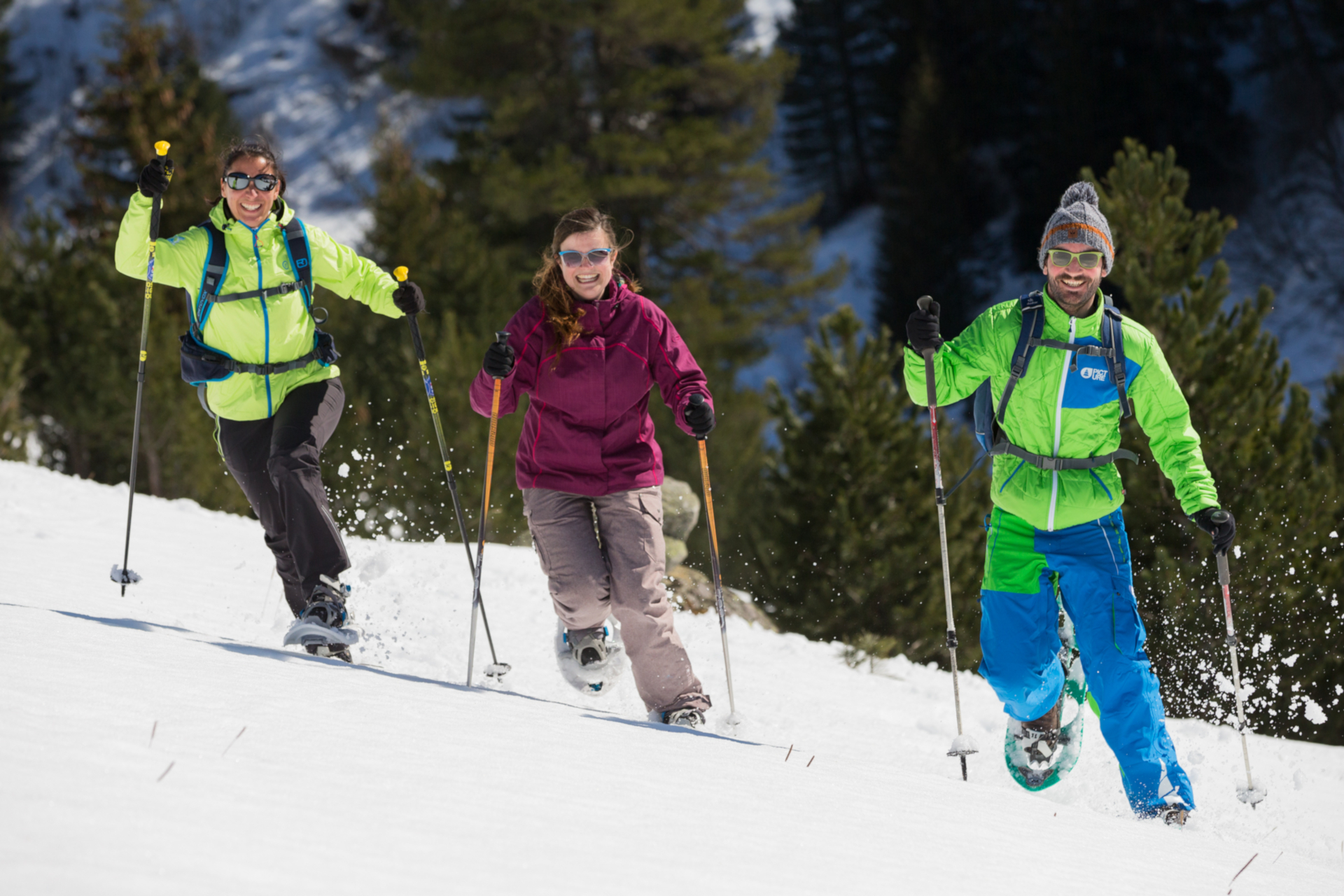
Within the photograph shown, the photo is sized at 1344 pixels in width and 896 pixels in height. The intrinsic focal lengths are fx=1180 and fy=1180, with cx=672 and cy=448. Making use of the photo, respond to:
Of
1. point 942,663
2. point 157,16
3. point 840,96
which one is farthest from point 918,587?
point 157,16

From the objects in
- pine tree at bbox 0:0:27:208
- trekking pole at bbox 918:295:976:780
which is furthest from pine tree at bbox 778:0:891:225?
trekking pole at bbox 918:295:976:780

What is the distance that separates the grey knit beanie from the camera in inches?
168

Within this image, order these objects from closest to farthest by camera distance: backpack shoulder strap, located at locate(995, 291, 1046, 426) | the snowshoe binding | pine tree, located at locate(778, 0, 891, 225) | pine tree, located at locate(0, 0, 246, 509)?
backpack shoulder strap, located at locate(995, 291, 1046, 426)
the snowshoe binding
pine tree, located at locate(0, 0, 246, 509)
pine tree, located at locate(778, 0, 891, 225)

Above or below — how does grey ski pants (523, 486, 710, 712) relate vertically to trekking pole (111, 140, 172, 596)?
below

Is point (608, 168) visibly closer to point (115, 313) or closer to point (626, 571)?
point (115, 313)

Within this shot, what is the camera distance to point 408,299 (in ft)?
15.6

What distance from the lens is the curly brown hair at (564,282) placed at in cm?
429

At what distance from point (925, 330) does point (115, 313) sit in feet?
57.5

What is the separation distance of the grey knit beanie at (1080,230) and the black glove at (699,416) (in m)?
1.33

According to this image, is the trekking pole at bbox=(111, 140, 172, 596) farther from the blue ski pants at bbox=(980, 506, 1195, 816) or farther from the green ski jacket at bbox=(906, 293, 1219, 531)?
the blue ski pants at bbox=(980, 506, 1195, 816)

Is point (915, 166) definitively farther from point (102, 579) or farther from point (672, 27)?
point (102, 579)

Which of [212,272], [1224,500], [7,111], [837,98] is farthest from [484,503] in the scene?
[7,111]

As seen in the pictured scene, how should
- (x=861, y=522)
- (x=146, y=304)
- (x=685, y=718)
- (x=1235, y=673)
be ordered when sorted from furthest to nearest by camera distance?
1. (x=861, y=522)
2. (x=146, y=304)
3. (x=1235, y=673)
4. (x=685, y=718)

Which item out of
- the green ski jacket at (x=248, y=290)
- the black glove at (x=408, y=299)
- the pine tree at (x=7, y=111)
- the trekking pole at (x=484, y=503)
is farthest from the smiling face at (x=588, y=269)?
the pine tree at (x=7, y=111)
